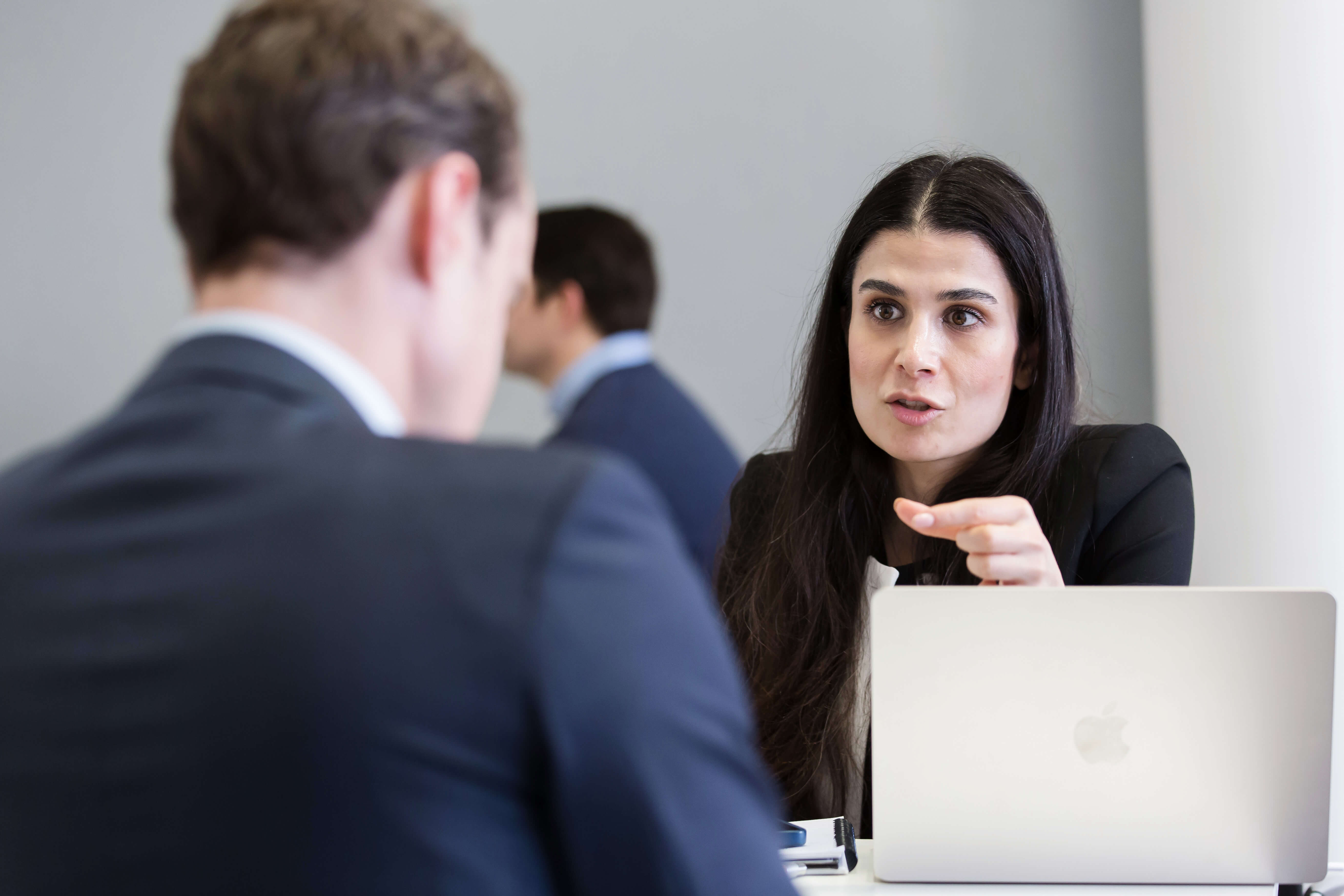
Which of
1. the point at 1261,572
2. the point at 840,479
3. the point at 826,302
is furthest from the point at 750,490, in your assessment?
the point at 1261,572

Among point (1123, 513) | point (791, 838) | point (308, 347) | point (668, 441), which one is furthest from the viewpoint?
point (668, 441)

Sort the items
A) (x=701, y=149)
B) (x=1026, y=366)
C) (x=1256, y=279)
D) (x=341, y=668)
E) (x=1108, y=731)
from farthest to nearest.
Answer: (x=701, y=149) → (x=1256, y=279) → (x=1026, y=366) → (x=1108, y=731) → (x=341, y=668)

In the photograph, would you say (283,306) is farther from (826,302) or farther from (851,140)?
(851,140)

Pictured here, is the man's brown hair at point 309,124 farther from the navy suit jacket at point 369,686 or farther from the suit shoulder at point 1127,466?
the suit shoulder at point 1127,466

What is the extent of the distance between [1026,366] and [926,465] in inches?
8.6

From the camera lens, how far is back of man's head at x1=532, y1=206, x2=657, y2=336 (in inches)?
117

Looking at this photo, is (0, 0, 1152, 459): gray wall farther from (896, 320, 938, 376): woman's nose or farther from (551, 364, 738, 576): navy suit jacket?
(896, 320, 938, 376): woman's nose

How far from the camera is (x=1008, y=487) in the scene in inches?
70.4

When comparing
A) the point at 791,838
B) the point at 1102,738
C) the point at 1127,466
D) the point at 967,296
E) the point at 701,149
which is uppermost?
the point at 701,149

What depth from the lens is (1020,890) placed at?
3.76 feet

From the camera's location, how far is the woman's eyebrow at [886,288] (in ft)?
5.99

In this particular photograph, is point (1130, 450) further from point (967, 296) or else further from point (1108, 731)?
point (1108, 731)

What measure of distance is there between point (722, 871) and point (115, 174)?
3.35 metres

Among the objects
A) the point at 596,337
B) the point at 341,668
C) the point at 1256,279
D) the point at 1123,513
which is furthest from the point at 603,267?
the point at 341,668
